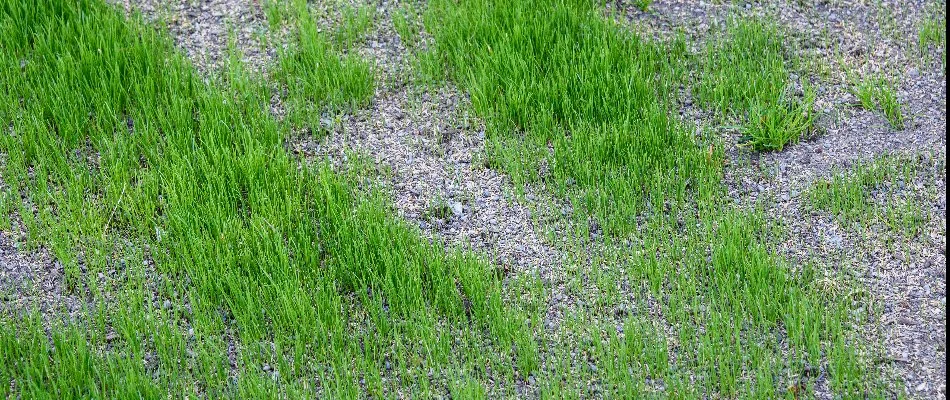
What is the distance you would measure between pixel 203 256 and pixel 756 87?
7.95ft

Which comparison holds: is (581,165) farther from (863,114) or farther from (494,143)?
(863,114)

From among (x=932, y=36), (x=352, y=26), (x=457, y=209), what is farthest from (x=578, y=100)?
(x=932, y=36)

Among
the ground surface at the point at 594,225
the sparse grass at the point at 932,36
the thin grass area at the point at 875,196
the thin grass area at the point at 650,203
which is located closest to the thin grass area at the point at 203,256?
the ground surface at the point at 594,225

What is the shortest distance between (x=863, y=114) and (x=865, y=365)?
1505 millimetres

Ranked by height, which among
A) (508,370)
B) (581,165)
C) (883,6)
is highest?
(883,6)

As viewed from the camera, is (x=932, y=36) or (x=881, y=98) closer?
(x=881, y=98)

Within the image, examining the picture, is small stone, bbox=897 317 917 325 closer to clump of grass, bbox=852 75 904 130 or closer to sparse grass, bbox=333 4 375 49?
clump of grass, bbox=852 75 904 130

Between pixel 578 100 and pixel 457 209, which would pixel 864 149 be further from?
pixel 457 209

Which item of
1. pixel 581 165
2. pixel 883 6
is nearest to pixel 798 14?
pixel 883 6

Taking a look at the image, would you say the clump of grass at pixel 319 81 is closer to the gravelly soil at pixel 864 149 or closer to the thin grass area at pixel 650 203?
the thin grass area at pixel 650 203

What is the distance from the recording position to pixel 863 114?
15.0 ft

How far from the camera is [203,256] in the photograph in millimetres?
3842

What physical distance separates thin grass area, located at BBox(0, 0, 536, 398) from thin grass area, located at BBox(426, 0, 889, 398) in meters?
0.39

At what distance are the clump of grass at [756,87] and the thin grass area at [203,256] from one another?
1.40 metres
